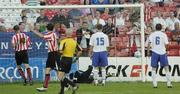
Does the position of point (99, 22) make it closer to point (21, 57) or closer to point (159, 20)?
point (159, 20)

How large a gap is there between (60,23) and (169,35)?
4.82m

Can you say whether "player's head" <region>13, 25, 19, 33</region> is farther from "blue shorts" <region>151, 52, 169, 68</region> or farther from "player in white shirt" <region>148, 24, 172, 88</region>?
"blue shorts" <region>151, 52, 169, 68</region>

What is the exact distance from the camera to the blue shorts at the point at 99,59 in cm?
2383

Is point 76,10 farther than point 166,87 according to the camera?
Yes

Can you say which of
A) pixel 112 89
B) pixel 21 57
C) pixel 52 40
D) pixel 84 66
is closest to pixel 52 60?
pixel 52 40

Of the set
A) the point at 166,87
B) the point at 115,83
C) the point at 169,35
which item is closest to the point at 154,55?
the point at 166,87

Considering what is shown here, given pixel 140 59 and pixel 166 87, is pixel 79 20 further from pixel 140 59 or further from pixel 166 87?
pixel 166 87

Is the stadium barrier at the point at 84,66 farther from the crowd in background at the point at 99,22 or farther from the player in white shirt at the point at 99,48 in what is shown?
the player in white shirt at the point at 99,48

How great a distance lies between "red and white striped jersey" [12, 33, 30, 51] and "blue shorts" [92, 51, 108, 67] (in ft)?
9.31

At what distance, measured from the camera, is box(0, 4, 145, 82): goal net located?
85.3 ft

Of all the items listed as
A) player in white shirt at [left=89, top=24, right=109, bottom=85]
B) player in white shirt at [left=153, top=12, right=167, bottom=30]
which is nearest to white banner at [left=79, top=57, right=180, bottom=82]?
player in white shirt at [left=89, top=24, right=109, bottom=85]

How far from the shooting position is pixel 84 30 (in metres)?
26.4

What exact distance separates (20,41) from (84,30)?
3.13m

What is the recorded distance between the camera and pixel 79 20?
86.8ft
